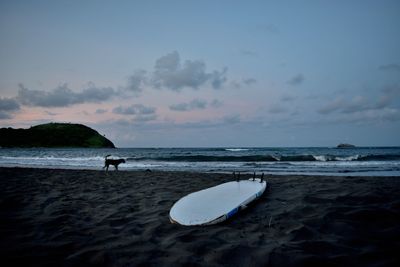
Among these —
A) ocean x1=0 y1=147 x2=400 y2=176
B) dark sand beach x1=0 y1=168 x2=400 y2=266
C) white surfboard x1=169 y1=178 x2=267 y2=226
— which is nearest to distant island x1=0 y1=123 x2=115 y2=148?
ocean x1=0 y1=147 x2=400 y2=176

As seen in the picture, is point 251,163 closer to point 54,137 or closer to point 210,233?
point 210,233

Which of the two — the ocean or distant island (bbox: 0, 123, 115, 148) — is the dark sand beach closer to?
the ocean

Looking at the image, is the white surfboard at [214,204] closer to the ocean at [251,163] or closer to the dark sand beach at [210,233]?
the dark sand beach at [210,233]

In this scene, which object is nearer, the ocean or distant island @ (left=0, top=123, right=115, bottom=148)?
the ocean

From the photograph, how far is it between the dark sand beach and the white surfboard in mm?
128

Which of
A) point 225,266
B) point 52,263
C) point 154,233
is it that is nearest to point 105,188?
point 154,233

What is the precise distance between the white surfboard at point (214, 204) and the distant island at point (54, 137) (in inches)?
3061

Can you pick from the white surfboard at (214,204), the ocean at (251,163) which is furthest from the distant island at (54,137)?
the white surfboard at (214,204)

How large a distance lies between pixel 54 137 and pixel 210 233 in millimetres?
81962

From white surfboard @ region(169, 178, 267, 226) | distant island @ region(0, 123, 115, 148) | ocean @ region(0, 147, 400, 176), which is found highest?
distant island @ region(0, 123, 115, 148)

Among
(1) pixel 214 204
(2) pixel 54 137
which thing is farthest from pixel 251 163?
(2) pixel 54 137

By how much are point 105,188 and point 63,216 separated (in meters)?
2.79

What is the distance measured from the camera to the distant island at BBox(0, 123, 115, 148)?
69.8 meters

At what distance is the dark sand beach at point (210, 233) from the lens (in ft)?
8.05
